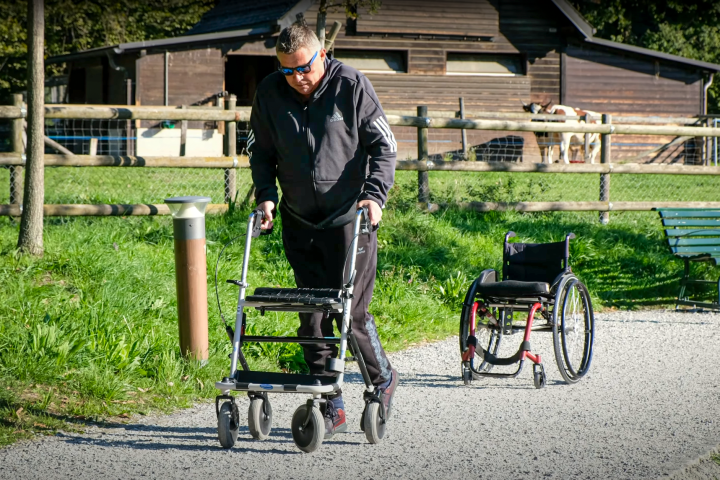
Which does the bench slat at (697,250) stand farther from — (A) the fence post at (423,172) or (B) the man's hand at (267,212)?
(B) the man's hand at (267,212)

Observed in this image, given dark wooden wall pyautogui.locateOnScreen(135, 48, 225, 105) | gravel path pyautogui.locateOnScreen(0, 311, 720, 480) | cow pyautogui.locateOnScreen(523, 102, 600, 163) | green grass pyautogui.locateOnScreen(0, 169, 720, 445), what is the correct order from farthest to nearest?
dark wooden wall pyautogui.locateOnScreen(135, 48, 225, 105) < cow pyautogui.locateOnScreen(523, 102, 600, 163) < green grass pyautogui.locateOnScreen(0, 169, 720, 445) < gravel path pyautogui.locateOnScreen(0, 311, 720, 480)

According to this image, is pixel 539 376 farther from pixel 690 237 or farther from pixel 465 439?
pixel 690 237

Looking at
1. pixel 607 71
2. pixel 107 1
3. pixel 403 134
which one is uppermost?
pixel 107 1

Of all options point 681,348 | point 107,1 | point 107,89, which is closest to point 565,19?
point 107,89

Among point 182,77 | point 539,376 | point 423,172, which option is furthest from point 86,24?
point 539,376

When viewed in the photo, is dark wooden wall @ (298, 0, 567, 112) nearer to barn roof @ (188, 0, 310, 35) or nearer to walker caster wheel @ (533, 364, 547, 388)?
barn roof @ (188, 0, 310, 35)

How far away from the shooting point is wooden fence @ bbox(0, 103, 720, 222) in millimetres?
8500

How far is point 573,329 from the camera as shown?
5.89 meters

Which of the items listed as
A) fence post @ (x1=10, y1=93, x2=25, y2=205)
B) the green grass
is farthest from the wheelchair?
fence post @ (x1=10, y1=93, x2=25, y2=205)

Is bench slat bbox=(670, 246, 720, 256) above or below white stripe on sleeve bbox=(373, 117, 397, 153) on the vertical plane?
below

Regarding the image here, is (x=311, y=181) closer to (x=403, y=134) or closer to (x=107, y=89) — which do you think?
(x=403, y=134)

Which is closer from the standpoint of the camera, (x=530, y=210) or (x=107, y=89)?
(x=530, y=210)

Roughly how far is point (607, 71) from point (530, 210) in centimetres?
1671

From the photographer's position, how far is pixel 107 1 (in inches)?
1164
